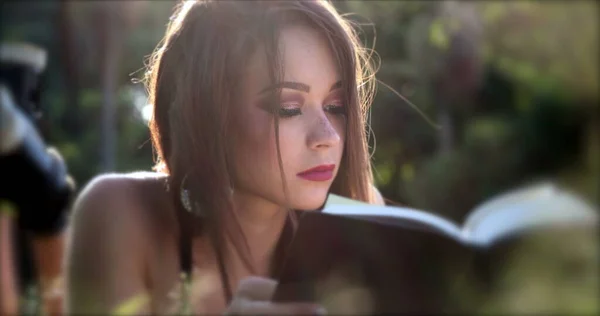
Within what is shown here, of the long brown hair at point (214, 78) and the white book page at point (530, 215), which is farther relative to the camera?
the long brown hair at point (214, 78)

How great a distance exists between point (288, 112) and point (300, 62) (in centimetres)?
9

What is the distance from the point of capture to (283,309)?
0.87 meters

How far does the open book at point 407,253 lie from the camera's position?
83 centimetres

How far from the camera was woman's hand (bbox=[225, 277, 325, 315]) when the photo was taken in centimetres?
86

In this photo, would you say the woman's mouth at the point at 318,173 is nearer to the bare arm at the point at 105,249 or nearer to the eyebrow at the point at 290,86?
the eyebrow at the point at 290,86

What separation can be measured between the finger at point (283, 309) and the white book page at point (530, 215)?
0.68 feet

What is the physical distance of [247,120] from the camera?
1229 mm

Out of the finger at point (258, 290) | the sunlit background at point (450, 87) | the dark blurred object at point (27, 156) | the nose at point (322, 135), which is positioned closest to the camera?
the finger at point (258, 290)

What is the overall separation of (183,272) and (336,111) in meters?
0.40

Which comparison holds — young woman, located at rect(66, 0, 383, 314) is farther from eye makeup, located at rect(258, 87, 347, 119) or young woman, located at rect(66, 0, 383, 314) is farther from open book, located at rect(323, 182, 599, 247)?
open book, located at rect(323, 182, 599, 247)

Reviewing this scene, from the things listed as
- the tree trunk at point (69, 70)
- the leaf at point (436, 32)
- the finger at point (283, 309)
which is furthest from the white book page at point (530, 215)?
the tree trunk at point (69, 70)

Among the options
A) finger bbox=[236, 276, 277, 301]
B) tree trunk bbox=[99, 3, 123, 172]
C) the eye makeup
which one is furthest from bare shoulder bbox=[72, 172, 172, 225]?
tree trunk bbox=[99, 3, 123, 172]

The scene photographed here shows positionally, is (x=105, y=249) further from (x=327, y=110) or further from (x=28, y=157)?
(x=28, y=157)

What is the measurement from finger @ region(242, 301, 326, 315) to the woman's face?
0.34 metres
